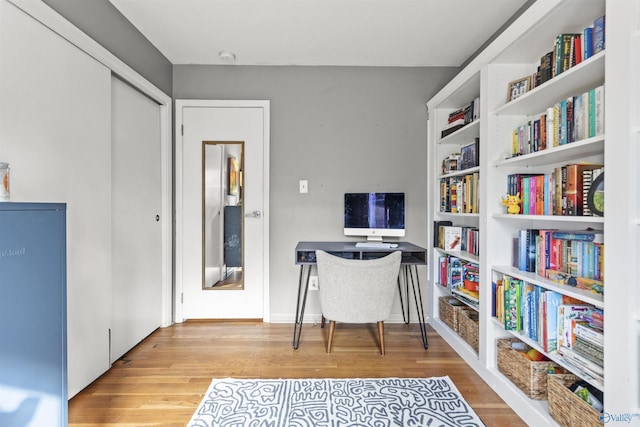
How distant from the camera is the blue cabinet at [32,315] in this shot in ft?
2.78

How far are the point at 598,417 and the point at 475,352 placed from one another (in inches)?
34.6

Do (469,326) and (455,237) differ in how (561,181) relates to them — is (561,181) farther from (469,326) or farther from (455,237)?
(469,326)

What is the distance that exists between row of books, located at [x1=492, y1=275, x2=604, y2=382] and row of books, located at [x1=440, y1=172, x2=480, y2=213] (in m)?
0.61

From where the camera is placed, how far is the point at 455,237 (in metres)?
2.49

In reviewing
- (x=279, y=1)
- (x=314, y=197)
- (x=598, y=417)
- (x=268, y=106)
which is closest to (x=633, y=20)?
(x=598, y=417)

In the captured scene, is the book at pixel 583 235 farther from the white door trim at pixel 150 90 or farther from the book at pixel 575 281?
the white door trim at pixel 150 90

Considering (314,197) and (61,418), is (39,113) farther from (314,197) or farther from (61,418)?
(314,197)

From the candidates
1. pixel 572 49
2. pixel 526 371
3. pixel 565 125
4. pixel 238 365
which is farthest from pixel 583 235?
pixel 238 365

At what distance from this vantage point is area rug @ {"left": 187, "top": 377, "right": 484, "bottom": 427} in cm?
152

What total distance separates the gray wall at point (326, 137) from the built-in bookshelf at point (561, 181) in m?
0.44

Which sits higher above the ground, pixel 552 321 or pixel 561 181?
pixel 561 181

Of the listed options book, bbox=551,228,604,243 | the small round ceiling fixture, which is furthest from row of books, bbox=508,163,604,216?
the small round ceiling fixture

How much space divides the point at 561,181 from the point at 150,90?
2777 mm

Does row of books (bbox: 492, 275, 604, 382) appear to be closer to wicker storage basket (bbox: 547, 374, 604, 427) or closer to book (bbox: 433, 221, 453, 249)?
wicker storage basket (bbox: 547, 374, 604, 427)
